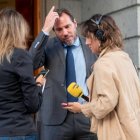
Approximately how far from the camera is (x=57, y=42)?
15.9 ft

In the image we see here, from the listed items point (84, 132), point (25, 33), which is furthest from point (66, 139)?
point (25, 33)

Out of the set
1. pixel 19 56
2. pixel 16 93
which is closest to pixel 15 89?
pixel 16 93

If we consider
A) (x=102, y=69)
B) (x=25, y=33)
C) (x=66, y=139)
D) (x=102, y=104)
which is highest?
(x=25, y=33)

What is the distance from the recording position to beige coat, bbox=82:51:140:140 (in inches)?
147

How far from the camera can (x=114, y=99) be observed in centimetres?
372

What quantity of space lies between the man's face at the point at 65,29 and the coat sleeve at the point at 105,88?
1016 mm

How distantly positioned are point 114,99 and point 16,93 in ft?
2.46

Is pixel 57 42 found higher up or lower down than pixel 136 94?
higher up

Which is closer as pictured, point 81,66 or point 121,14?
point 81,66

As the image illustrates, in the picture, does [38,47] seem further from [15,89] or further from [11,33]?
[15,89]

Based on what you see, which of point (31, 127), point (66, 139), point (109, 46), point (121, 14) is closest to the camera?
point (31, 127)

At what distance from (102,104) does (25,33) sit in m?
0.80

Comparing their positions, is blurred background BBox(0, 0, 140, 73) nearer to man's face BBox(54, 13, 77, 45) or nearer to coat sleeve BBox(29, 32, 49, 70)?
man's face BBox(54, 13, 77, 45)

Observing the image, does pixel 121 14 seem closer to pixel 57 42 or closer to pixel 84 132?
pixel 57 42
